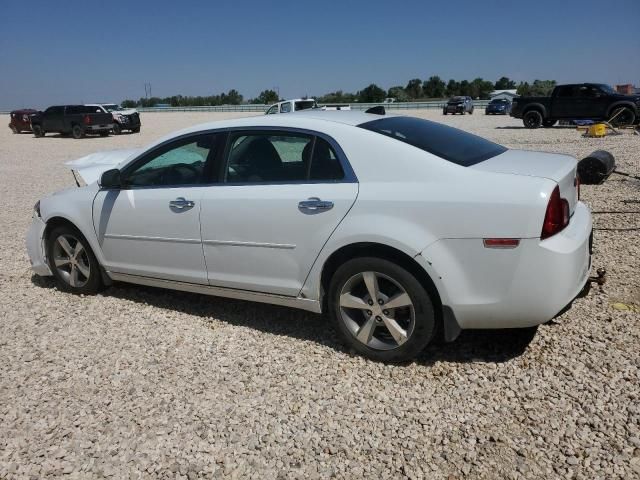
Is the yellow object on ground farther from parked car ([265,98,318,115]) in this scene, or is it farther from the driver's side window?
the driver's side window

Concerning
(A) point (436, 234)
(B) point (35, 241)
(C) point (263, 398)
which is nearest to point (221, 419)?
(C) point (263, 398)

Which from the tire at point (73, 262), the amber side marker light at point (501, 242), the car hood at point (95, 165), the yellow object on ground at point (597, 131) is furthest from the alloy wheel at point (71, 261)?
the yellow object on ground at point (597, 131)

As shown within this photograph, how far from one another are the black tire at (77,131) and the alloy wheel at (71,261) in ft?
79.4

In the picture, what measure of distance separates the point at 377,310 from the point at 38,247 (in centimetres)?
341

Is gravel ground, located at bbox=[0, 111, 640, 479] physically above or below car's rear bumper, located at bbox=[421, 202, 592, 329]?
below

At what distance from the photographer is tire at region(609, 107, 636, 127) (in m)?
20.6

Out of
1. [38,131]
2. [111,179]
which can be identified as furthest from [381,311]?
[38,131]

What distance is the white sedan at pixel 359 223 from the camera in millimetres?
2914

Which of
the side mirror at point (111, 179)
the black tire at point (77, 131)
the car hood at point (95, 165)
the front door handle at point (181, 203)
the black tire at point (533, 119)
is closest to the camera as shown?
the front door handle at point (181, 203)

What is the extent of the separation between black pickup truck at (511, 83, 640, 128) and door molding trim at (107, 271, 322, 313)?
69.3 ft

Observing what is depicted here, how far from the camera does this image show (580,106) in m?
21.5

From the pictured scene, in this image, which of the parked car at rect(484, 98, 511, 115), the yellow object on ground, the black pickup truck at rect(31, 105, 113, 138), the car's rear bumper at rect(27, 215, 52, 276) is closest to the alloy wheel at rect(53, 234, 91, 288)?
the car's rear bumper at rect(27, 215, 52, 276)

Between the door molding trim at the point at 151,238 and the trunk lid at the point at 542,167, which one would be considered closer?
the trunk lid at the point at 542,167

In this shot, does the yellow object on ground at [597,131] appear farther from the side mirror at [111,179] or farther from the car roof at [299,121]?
the side mirror at [111,179]
